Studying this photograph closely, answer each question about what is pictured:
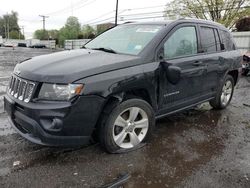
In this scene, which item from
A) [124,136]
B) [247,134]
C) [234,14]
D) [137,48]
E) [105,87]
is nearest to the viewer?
[105,87]

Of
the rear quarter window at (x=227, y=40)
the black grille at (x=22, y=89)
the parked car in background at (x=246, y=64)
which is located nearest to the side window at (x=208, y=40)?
the rear quarter window at (x=227, y=40)

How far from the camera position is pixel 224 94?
5664 millimetres

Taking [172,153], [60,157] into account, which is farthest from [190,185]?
[60,157]

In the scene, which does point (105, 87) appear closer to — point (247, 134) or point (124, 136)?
point (124, 136)

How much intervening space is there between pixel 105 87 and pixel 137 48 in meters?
0.99

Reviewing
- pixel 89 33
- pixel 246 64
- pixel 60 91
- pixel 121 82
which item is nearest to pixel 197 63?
pixel 121 82

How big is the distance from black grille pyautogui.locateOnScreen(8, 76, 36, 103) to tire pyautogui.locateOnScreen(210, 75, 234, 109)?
147 inches

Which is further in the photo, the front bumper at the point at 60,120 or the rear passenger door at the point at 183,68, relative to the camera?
the rear passenger door at the point at 183,68

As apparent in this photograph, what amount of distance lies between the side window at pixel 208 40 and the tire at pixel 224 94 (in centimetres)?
92

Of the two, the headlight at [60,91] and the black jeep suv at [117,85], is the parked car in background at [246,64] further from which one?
the headlight at [60,91]

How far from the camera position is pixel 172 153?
3.54 metres

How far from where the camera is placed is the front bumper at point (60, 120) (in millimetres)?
2822

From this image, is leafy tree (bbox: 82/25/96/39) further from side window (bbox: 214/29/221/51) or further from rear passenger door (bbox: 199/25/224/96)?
rear passenger door (bbox: 199/25/224/96)

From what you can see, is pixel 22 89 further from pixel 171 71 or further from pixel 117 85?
pixel 171 71
